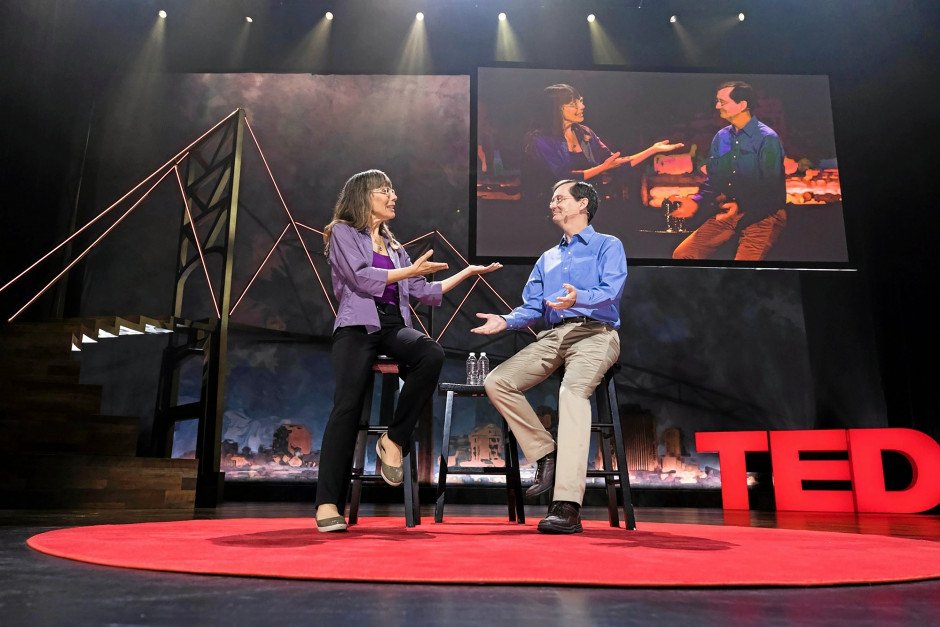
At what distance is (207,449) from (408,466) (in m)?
1.94

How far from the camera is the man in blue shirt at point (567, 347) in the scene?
6.72ft

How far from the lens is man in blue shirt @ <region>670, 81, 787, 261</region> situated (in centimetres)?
485

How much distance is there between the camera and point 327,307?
16.5 feet

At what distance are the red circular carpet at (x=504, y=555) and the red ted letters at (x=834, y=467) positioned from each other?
236cm

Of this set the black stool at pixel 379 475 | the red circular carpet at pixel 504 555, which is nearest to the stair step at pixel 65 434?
the red circular carpet at pixel 504 555

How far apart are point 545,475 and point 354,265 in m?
0.92

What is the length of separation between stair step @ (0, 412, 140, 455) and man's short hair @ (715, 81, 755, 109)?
15.3 ft

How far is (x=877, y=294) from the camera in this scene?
479 centimetres

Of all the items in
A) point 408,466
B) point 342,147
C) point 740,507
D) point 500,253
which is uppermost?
point 342,147

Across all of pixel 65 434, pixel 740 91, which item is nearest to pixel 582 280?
pixel 65 434

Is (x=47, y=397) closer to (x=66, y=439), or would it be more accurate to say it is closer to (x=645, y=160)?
(x=66, y=439)

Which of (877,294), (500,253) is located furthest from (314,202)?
(877,294)

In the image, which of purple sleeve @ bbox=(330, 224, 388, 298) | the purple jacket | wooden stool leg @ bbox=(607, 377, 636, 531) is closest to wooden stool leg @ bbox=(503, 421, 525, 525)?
wooden stool leg @ bbox=(607, 377, 636, 531)

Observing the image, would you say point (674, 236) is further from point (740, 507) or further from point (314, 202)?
point (314, 202)
